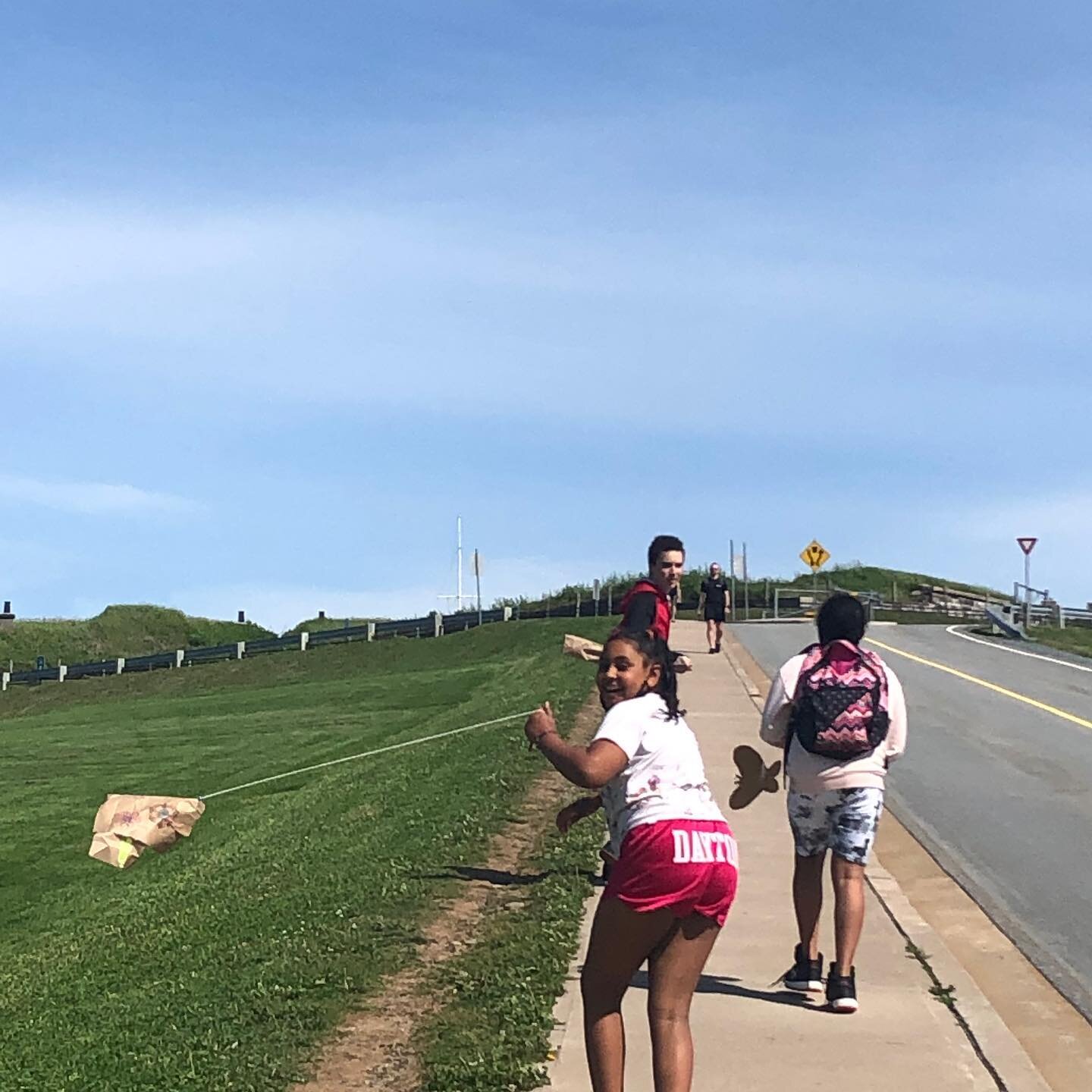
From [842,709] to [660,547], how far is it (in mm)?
2491

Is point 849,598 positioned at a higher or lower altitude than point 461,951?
higher

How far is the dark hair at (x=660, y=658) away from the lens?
5.05 meters

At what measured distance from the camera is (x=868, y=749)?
6680 millimetres

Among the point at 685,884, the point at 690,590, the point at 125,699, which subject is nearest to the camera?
the point at 685,884

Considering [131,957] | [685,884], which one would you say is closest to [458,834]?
[131,957]

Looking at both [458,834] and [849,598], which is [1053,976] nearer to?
[849,598]

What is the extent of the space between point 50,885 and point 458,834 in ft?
14.9

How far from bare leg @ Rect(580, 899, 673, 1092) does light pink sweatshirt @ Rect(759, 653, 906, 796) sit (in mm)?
2033

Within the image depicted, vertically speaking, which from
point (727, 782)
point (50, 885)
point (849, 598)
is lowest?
point (50, 885)

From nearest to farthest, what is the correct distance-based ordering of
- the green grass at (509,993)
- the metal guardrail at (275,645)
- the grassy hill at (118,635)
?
the green grass at (509,993)
the metal guardrail at (275,645)
the grassy hill at (118,635)

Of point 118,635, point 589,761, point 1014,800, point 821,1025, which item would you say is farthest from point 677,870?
point 118,635

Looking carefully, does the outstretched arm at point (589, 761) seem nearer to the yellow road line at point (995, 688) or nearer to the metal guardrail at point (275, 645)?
the yellow road line at point (995, 688)

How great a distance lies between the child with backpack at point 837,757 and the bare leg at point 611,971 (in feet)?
6.41

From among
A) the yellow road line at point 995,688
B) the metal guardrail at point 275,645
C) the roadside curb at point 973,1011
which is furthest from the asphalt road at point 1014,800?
the metal guardrail at point 275,645
